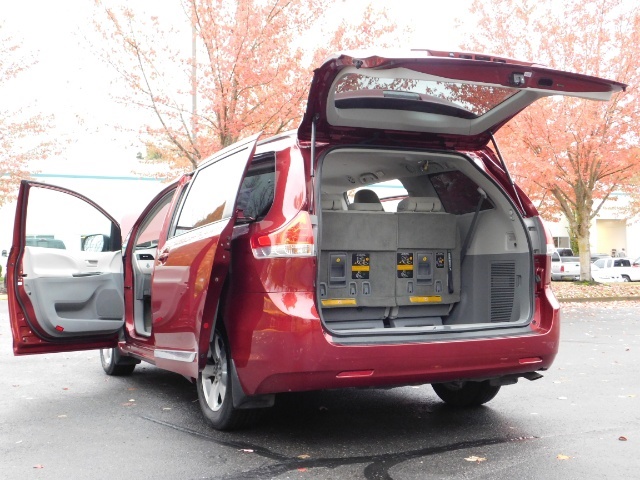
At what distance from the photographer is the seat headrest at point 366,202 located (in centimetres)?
549

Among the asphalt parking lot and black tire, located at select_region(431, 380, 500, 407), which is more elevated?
black tire, located at select_region(431, 380, 500, 407)

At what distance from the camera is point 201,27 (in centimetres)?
1599

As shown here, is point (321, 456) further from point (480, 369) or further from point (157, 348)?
point (157, 348)


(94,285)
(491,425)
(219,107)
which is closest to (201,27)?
(219,107)

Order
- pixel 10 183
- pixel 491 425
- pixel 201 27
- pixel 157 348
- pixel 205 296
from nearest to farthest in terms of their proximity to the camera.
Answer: pixel 205 296 < pixel 491 425 < pixel 157 348 < pixel 201 27 < pixel 10 183

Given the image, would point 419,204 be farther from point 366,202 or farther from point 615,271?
point 615,271

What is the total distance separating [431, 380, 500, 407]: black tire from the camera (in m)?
5.51

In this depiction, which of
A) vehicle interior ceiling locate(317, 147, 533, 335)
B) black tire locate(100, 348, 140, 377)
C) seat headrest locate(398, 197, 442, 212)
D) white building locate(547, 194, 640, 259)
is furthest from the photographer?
white building locate(547, 194, 640, 259)

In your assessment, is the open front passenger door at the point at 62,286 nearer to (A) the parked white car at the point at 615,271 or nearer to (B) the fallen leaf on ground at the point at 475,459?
(B) the fallen leaf on ground at the point at 475,459

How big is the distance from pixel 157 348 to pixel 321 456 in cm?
175

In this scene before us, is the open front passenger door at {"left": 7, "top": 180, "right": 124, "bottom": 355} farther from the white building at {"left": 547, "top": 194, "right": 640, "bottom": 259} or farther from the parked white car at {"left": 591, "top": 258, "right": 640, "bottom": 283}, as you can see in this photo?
the white building at {"left": 547, "top": 194, "right": 640, "bottom": 259}

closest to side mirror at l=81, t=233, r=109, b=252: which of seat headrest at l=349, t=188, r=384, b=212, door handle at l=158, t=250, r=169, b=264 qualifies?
door handle at l=158, t=250, r=169, b=264

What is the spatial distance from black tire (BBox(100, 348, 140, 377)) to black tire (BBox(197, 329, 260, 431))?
7.27 ft

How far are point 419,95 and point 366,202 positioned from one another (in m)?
1.06
